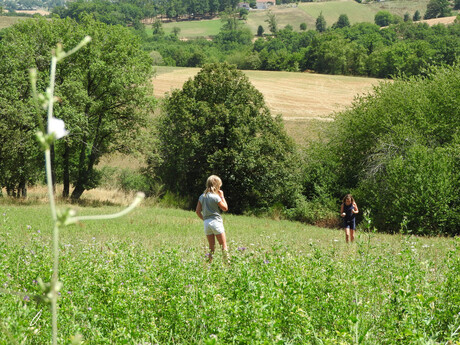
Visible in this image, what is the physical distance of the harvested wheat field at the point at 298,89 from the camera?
64.1 metres

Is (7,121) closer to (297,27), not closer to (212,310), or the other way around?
(212,310)

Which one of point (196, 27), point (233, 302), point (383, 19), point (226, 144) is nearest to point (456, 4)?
point (383, 19)

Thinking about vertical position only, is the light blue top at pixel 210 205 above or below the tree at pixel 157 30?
below

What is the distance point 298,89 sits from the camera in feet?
263

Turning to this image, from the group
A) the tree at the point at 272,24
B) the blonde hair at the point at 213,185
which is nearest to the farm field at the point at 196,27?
the tree at the point at 272,24

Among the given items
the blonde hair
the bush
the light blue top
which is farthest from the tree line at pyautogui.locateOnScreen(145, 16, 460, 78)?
the light blue top

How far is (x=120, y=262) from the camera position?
648cm

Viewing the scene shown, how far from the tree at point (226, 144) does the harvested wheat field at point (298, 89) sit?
24711 millimetres

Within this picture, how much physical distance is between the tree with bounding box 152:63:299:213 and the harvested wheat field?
24.7 metres

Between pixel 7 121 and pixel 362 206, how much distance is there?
22.0 m

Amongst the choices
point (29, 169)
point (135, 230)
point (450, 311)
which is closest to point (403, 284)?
point (450, 311)

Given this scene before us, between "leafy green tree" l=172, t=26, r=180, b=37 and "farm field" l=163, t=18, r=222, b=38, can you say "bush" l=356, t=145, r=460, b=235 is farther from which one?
"farm field" l=163, t=18, r=222, b=38

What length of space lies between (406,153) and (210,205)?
21284mm

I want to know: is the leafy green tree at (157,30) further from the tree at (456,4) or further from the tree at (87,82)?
the tree at (87,82)
